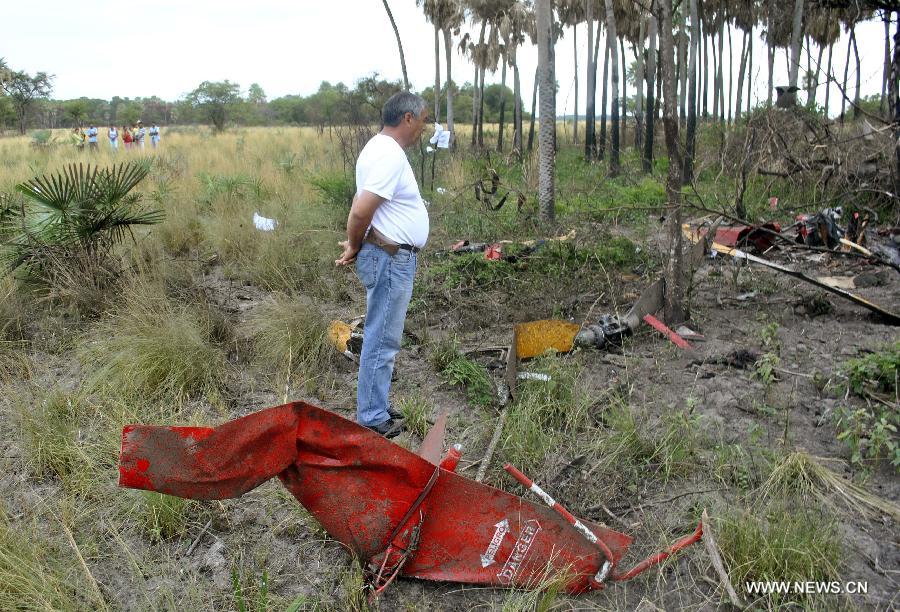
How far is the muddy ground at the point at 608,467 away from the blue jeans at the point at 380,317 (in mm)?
292

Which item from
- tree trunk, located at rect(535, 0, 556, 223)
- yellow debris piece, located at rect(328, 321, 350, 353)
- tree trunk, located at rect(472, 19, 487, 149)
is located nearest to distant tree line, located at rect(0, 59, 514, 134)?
tree trunk, located at rect(472, 19, 487, 149)

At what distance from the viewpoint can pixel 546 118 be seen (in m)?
9.19

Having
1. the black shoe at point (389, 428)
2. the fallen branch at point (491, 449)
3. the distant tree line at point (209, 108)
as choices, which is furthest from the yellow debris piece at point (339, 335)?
the distant tree line at point (209, 108)

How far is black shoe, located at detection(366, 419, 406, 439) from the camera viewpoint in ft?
12.2

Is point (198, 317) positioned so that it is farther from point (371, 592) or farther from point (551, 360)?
point (371, 592)

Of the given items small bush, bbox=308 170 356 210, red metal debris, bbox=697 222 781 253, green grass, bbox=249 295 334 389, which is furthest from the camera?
small bush, bbox=308 170 356 210

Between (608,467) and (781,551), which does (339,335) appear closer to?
(608,467)

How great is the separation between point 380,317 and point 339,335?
1601mm

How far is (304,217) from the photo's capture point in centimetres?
902

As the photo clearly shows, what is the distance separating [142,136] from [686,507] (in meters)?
26.0

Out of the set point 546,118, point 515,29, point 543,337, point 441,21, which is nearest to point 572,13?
point 515,29

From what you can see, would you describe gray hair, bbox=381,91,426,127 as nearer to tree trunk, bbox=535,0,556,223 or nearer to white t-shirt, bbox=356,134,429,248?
white t-shirt, bbox=356,134,429,248

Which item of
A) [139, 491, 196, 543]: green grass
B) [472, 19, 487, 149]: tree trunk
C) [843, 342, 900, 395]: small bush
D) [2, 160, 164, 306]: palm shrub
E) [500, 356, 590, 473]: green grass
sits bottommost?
[139, 491, 196, 543]: green grass

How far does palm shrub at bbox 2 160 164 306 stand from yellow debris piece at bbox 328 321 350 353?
216cm
